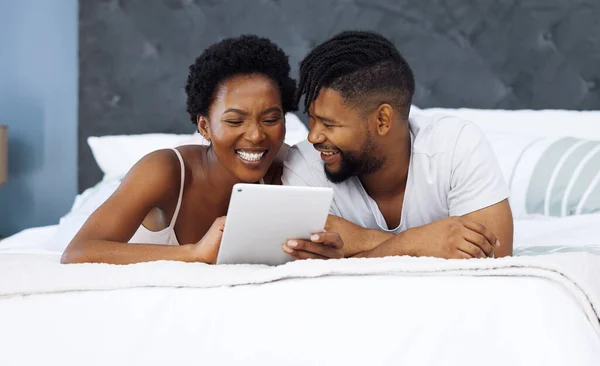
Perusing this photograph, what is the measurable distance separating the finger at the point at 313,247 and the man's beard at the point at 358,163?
1.15 ft

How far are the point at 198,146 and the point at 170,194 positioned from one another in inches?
9.2

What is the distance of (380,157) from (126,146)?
5.27 feet

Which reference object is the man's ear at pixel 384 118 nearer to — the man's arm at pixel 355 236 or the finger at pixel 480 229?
the man's arm at pixel 355 236

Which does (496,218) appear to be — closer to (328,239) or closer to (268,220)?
(328,239)

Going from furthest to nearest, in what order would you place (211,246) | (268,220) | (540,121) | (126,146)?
(126,146) → (540,121) → (211,246) → (268,220)

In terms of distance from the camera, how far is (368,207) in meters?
1.98

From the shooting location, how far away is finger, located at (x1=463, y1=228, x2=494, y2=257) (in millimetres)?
1609

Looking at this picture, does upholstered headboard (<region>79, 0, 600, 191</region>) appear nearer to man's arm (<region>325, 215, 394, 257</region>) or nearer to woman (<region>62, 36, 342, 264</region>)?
woman (<region>62, 36, 342, 264</region>)

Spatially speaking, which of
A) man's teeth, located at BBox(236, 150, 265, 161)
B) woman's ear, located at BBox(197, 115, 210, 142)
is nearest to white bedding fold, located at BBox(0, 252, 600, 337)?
man's teeth, located at BBox(236, 150, 265, 161)

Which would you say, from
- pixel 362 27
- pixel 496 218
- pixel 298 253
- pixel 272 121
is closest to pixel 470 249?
pixel 496 218

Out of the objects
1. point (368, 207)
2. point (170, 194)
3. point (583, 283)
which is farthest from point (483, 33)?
point (583, 283)

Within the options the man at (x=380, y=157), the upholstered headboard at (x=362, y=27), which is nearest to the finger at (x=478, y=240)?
the man at (x=380, y=157)

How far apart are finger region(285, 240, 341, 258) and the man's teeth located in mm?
386

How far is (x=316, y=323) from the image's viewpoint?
117 centimetres
